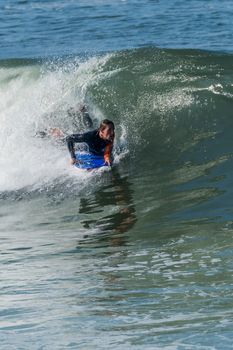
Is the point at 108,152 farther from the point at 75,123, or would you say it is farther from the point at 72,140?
the point at 75,123

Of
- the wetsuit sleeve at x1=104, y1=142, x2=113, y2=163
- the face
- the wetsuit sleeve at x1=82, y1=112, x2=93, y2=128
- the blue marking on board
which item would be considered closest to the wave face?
the wetsuit sleeve at x1=82, y1=112, x2=93, y2=128

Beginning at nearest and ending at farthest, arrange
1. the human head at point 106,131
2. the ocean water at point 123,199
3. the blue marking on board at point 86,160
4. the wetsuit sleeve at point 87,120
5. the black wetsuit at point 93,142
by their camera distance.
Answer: the ocean water at point 123,199
the human head at point 106,131
the black wetsuit at point 93,142
the blue marking on board at point 86,160
the wetsuit sleeve at point 87,120

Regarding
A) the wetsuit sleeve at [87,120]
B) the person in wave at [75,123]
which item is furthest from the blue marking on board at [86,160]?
the wetsuit sleeve at [87,120]

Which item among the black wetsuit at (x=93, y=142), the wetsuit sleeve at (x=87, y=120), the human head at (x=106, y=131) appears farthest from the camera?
Answer: the wetsuit sleeve at (x=87, y=120)

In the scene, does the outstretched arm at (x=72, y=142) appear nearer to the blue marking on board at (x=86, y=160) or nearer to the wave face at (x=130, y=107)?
the blue marking on board at (x=86, y=160)

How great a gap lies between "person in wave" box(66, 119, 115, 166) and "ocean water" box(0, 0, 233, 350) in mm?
341

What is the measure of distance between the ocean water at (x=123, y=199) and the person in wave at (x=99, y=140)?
1.12 feet

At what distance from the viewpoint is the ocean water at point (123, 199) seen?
6812mm

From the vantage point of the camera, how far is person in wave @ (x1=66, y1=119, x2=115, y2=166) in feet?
42.3

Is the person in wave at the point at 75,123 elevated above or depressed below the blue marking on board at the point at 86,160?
above

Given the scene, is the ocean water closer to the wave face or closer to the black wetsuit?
the wave face

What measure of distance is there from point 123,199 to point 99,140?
139cm

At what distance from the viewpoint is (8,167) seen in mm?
13992

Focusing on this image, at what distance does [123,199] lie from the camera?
12055 millimetres
